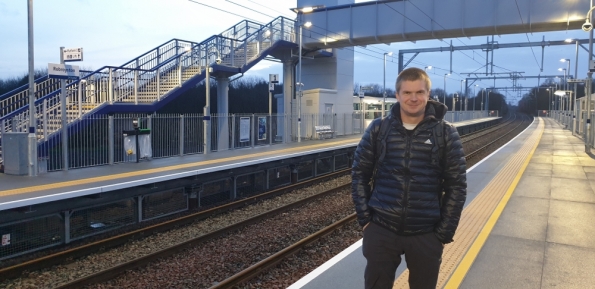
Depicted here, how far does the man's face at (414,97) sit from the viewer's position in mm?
3166

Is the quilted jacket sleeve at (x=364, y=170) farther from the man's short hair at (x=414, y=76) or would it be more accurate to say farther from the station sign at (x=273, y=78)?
the station sign at (x=273, y=78)

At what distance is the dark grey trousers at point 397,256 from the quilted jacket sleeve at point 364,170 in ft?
0.49

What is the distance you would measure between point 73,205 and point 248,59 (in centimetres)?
1435

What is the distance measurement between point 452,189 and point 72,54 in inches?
417

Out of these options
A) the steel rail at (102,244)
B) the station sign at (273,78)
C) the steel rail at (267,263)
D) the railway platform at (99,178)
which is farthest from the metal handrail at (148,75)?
the steel rail at (267,263)

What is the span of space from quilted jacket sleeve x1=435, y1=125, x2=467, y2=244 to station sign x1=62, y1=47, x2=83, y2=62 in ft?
33.7

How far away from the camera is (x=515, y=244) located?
655cm

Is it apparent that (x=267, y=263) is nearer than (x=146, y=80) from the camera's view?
Yes

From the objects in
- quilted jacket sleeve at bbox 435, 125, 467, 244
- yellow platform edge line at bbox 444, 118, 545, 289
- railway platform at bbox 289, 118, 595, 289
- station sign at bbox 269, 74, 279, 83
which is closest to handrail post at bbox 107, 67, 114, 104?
station sign at bbox 269, 74, 279, 83

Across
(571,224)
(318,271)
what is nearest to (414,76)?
(318,271)

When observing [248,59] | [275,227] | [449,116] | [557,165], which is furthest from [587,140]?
[449,116]

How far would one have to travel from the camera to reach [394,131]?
325cm

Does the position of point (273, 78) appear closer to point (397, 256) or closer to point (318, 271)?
point (318, 271)

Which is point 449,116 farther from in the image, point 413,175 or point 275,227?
point 413,175
